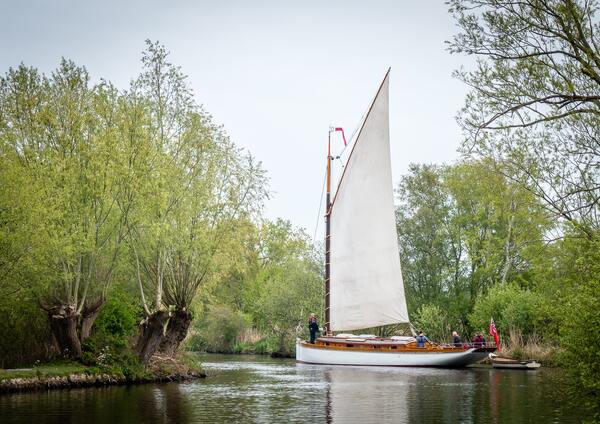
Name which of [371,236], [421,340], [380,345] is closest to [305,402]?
[371,236]

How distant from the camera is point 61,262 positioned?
97.8ft

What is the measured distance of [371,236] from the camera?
153 feet

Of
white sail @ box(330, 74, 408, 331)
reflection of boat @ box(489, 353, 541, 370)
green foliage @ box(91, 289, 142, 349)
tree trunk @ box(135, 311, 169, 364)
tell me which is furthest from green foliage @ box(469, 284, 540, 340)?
green foliage @ box(91, 289, 142, 349)

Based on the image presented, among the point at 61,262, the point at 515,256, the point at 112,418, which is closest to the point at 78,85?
the point at 61,262

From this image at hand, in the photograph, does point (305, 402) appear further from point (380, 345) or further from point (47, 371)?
point (380, 345)

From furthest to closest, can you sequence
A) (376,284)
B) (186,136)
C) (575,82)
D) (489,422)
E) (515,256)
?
(515,256) → (376,284) → (186,136) → (489,422) → (575,82)

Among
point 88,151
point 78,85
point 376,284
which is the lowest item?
point 376,284

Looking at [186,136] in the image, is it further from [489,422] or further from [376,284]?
[489,422]

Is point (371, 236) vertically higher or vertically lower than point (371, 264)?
higher

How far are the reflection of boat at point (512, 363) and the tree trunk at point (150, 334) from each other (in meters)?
21.3

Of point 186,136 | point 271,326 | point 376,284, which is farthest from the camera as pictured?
point 271,326

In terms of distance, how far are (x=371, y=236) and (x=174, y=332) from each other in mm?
17110

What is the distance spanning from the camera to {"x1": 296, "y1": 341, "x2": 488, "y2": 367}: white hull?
4575cm

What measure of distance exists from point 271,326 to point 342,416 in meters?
46.5
